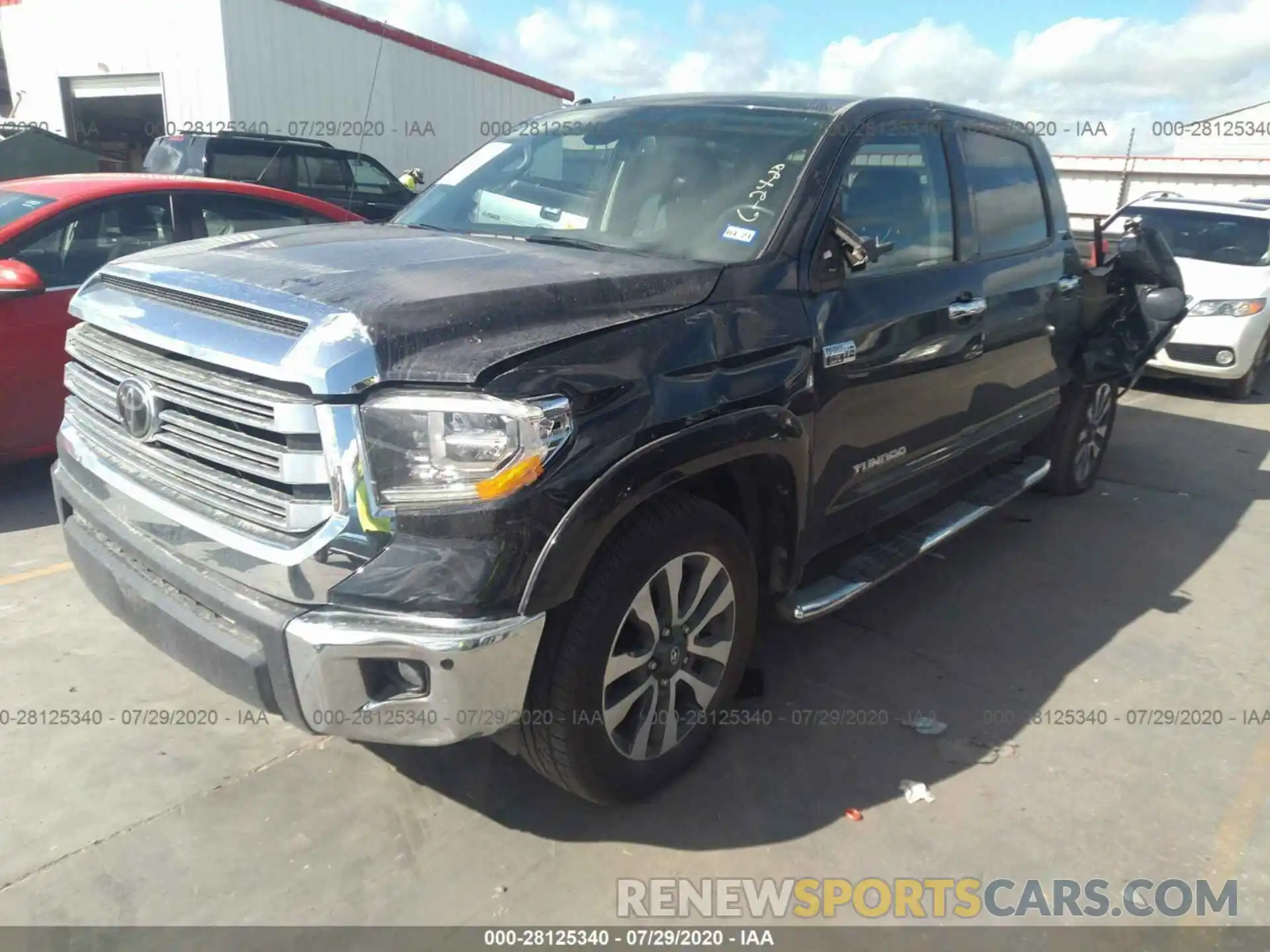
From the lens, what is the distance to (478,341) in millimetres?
2232

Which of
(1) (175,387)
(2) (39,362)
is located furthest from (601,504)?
(2) (39,362)

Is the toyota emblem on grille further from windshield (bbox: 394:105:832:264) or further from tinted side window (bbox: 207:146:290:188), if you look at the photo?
tinted side window (bbox: 207:146:290:188)

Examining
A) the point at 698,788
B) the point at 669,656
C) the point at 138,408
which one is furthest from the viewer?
the point at 698,788

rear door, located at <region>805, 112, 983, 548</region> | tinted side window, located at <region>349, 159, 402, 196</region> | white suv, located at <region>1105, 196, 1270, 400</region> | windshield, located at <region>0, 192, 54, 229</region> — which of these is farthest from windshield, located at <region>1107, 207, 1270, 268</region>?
windshield, located at <region>0, 192, 54, 229</region>

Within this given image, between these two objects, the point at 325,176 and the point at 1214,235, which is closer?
the point at 1214,235

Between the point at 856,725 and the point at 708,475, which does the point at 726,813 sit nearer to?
the point at 856,725

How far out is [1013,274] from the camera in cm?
418

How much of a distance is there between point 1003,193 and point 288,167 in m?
9.25

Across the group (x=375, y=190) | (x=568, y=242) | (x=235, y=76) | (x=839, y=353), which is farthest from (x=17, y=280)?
(x=235, y=76)

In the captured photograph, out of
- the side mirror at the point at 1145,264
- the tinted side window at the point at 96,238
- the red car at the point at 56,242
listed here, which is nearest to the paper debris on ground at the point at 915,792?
the red car at the point at 56,242

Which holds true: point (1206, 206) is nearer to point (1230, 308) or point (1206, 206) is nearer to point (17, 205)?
point (1230, 308)

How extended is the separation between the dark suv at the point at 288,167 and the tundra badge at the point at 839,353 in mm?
7788

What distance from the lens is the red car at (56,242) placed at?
4.60 meters

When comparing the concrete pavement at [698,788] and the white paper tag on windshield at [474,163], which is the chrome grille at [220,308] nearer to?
the concrete pavement at [698,788]
